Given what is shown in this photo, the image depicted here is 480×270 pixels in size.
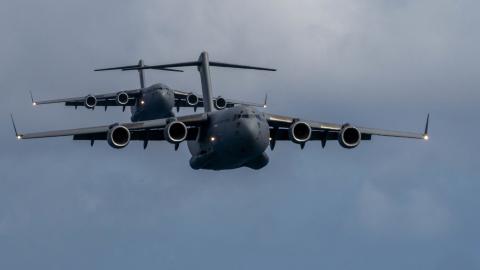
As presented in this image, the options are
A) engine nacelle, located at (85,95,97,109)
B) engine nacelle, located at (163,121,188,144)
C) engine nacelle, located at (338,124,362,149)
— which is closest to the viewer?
engine nacelle, located at (163,121,188,144)

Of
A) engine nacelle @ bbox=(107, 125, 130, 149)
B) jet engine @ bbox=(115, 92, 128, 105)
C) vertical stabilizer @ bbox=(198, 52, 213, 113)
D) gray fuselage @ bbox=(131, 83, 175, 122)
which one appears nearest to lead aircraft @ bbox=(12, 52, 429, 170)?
engine nacelle @ bbox=(107, 125, 130, 149)

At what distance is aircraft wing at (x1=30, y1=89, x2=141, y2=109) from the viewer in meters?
68.5

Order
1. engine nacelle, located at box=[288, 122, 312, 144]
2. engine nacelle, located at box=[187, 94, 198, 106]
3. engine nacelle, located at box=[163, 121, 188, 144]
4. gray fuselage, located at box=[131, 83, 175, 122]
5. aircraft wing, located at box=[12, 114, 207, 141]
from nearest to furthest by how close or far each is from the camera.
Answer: engine nacelle, located at box=[163, 121, 188, 144], engine nacelle, located at box=[288, 122, 312, 144], aircraft wing, located at box=[12, 114, 207, 141], gray fuselage, located at box=[131, 83, 175, 122], engine nacelle, located at box=[187, 94, 198, 106]

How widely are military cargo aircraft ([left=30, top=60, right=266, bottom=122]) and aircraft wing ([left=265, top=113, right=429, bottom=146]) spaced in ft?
56.7

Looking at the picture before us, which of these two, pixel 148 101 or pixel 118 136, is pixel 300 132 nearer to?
pixel 118 136

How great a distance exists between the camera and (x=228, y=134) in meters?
38.6

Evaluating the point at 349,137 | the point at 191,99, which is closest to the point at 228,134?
the point at 349,137

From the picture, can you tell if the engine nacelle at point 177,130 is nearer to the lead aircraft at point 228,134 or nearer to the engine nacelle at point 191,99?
the lead aircraft at point 228,134

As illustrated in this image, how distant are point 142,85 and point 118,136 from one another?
144 ft

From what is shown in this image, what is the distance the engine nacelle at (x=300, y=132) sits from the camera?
132 ft

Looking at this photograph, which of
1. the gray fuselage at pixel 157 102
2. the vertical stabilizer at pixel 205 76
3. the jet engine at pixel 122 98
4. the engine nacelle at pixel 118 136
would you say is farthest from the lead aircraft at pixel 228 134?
the jet engine at pixel 122 98

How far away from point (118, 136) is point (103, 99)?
31.6m

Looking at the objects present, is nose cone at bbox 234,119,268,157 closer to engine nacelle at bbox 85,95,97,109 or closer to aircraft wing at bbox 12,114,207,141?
aircraft wing at bbox 12,114,207,141

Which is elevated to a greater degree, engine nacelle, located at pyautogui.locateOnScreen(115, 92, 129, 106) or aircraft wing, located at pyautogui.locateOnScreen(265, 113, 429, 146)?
aircraft wing, located at pyautogui.locateOnScreen(265, 113, 429, 146)
